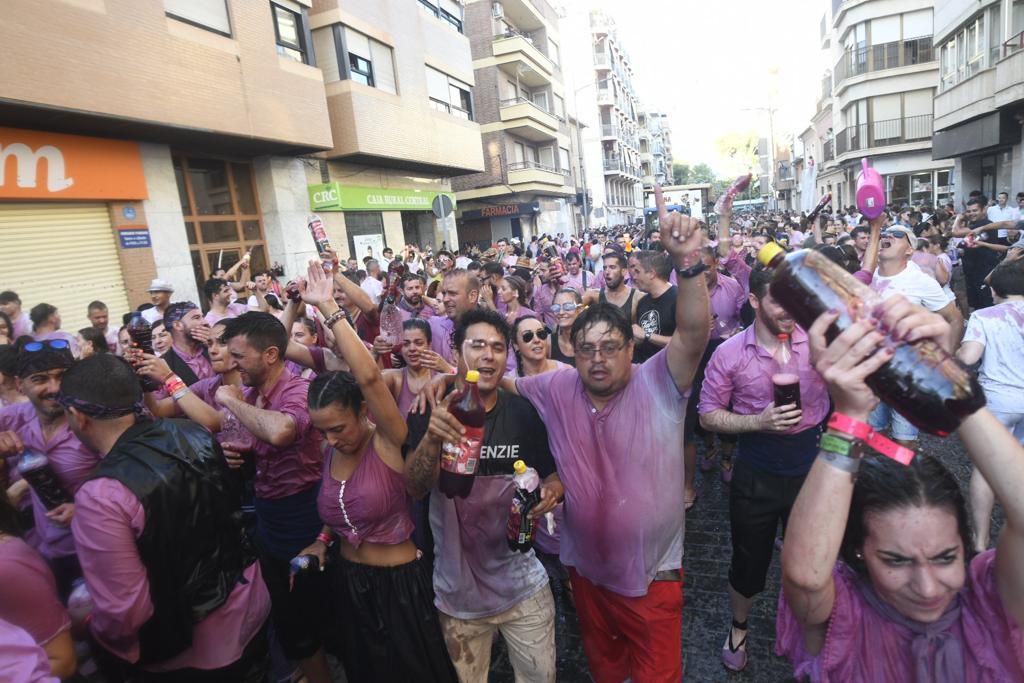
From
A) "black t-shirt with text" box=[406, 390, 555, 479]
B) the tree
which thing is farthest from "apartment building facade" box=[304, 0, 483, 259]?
the tree

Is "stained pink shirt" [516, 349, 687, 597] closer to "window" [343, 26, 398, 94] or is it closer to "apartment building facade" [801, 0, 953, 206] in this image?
"window" [343, 26, 398, 94]

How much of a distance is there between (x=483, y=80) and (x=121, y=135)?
21065mm

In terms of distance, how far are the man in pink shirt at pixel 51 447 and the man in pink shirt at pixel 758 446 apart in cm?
362

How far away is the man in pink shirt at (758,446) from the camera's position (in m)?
3.13

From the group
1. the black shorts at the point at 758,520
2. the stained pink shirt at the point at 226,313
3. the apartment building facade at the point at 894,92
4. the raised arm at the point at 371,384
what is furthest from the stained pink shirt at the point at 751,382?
the apartment building facade at the point at 894,92

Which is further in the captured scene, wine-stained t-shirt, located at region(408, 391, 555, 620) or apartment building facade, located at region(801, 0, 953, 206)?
apartment building facade, located at region(801, 0, 953, 206)

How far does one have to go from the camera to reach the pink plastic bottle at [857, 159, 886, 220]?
4.50 m

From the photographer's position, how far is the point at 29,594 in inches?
76.2

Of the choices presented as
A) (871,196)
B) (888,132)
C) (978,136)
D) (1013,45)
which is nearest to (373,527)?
(871,196)

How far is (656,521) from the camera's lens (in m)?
2.53

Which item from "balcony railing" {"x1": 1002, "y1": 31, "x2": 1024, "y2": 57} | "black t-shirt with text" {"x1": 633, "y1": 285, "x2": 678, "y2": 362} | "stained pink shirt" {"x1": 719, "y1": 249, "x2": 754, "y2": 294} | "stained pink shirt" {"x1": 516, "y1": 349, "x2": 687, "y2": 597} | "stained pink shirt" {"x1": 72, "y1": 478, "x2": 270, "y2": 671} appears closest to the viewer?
"stained pink shirt" {"x1": 72, "y1": 478, "x2": 270, "y2": 671}

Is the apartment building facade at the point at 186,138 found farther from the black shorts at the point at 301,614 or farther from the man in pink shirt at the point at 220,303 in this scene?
the black shorts at the point at 301,614

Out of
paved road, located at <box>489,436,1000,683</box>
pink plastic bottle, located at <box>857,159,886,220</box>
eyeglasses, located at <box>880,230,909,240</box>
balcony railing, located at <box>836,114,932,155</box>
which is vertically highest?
balcony railing, located at <box>836,114,932,155</box>

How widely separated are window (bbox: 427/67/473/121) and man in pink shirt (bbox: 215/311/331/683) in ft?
62.9
